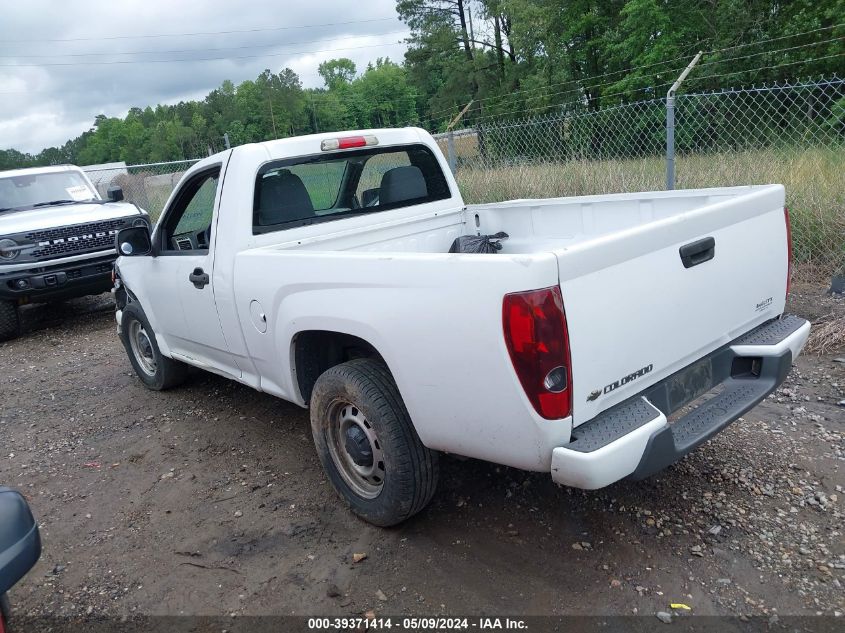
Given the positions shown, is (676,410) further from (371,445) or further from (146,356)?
(146,356)

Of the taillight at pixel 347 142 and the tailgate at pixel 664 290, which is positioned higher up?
the taillight at pixel 347 142

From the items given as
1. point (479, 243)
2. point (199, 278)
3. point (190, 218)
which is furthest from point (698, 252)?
point (190, 218)

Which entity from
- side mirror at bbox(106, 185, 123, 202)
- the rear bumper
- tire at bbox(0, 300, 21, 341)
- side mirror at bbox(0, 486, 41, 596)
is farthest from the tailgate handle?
side mirror at bbox(106, 185, 123, 202)

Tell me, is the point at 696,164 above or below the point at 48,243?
below

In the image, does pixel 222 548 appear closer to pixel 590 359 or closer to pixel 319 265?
pixel 319 265

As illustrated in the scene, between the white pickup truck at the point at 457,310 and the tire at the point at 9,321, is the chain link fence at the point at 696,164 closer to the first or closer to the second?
the white pickup truck at the point at 457,310

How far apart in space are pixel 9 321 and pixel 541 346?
318 inches

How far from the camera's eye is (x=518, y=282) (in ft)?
7.39

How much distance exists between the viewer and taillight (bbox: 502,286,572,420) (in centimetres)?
226

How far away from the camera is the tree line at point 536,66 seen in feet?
61.0

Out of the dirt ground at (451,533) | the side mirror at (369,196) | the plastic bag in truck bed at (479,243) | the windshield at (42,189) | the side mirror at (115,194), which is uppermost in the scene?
the windshield at (42,189)

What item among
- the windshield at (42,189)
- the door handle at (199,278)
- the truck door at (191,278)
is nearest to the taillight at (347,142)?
the truck door at (191,278)

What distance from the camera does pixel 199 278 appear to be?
4090 mm

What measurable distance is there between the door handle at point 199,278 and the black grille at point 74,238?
4889mm
